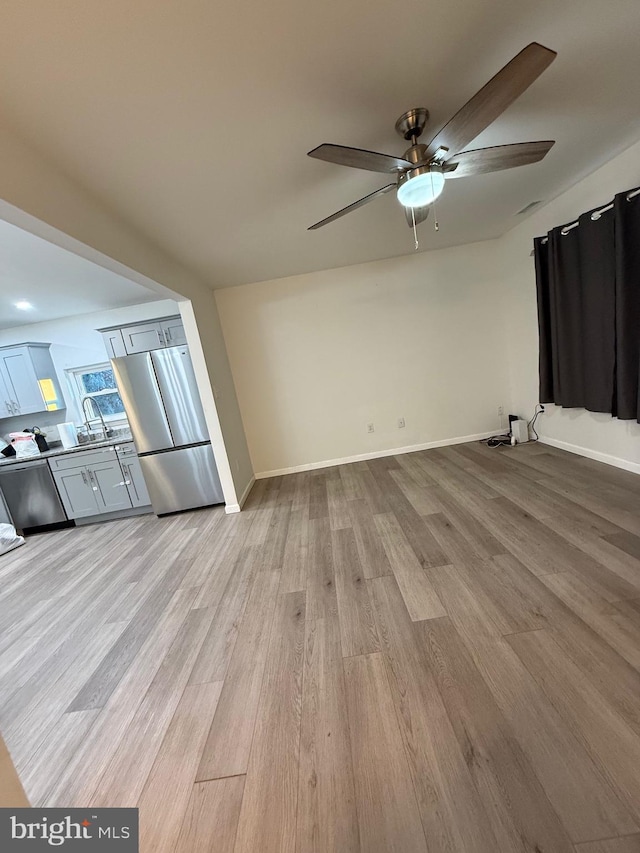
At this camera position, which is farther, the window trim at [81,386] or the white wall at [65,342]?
the window trim at [81,386]

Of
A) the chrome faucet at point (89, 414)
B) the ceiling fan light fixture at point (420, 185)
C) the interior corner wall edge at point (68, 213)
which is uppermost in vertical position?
the interior corner wall edge at point (68, 213)

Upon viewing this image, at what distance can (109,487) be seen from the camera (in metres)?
3.94

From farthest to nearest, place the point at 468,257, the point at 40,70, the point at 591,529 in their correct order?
the point at 468,257 < the point at 591,529 < the point at 40,70

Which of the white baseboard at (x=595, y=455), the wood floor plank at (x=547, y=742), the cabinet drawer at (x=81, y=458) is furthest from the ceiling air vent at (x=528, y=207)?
the cabinet drawer at (x=81, y=458)

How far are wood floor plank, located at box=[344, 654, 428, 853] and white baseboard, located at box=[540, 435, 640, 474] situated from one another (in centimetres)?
280

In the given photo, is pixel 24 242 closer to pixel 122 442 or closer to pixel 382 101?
pixel 122 442

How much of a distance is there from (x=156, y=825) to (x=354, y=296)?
14.3 ft

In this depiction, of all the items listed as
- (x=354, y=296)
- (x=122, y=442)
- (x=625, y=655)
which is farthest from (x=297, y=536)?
(x=354, y=296)

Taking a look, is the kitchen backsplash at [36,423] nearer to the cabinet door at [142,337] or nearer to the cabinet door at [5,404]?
the cabinet door at [5,404]

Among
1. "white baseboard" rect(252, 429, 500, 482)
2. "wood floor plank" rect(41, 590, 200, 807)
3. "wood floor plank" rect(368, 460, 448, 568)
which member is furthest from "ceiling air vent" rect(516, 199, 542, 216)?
"wood floor plank" rect(41, 590, 200, 807)

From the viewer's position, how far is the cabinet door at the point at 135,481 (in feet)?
12.7

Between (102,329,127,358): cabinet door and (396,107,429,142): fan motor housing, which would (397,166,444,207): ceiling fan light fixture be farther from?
(102,329,127,358): cabinet door

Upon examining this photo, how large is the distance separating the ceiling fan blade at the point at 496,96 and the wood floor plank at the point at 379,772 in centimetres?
224

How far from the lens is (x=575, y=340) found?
10.2ft
